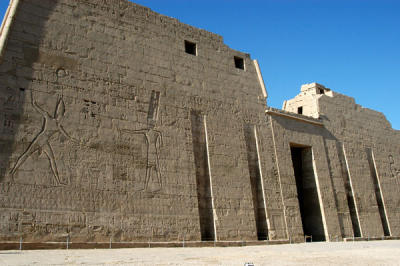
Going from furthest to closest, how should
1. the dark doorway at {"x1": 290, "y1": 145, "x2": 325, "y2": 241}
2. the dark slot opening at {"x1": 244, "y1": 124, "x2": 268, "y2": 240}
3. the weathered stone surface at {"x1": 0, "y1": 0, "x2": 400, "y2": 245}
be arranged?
the dark doorway at {"x1": 290, "y1": 145, "x2": 325, "y2": 241}, the dark slot opening at {"x1": 244, "y1": 124, "x2": 268, "y2": 240}, the weathered stone surface at {"x1": 0, "y1": 0, "x2": 400, "y2": 245}

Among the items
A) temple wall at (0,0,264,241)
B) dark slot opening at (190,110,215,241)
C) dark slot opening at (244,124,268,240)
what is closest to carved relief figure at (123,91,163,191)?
temple wall at (0,0,264,241)

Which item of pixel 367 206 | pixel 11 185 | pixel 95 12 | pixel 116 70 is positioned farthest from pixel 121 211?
pixel 367 206

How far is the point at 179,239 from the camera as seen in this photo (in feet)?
28.8

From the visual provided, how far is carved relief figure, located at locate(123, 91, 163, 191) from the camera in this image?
29.3 ft

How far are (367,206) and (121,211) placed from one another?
30.6 ft

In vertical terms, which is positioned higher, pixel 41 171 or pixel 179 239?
pixel 41 171

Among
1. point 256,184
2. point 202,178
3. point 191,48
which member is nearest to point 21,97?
point 202,178

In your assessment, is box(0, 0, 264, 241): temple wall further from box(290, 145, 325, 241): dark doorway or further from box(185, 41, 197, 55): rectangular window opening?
box(290, 145, 325, 241): dark doorway

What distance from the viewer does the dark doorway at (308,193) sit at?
12.3m

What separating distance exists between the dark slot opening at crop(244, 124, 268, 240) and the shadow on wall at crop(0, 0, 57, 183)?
17.6ft

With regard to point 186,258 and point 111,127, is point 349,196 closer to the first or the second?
point 111,127

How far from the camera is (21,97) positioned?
306 inches

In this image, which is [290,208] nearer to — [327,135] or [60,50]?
[327,135]

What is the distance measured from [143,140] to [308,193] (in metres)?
6.42
